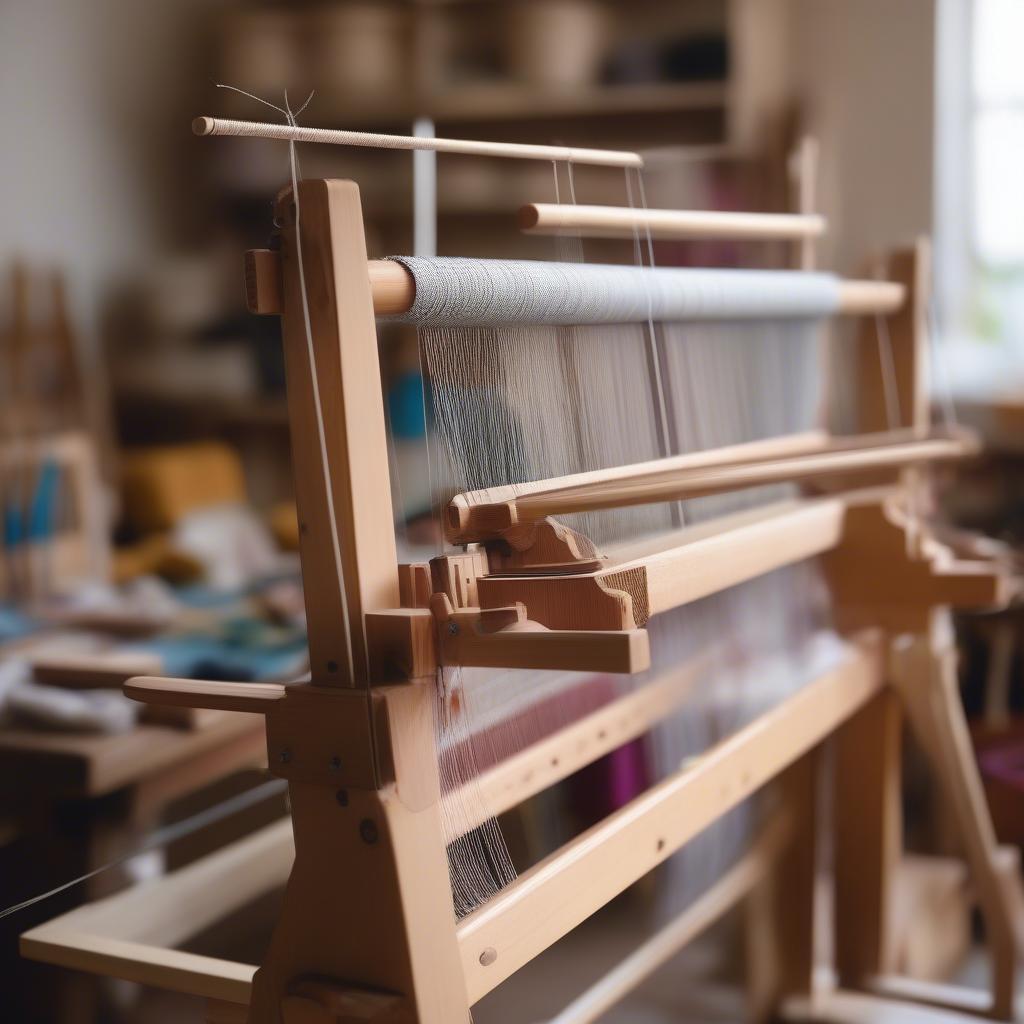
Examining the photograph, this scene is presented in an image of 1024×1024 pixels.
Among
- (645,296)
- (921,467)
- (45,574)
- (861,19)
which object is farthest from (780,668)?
(861,19)

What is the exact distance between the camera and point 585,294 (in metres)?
1.13

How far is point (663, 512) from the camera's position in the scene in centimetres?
133

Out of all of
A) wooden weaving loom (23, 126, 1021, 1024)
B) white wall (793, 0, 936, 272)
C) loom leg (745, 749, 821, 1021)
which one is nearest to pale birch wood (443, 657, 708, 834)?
wooden weaving loom (23, 126, 1021, 1024)

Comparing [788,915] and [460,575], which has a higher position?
[460,575]

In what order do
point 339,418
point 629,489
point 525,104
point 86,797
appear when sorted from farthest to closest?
1. point 525,104
2. point 86,797
3. point 629,489
4. point 339,418

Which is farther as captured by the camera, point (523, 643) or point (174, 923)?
point (174, 923)

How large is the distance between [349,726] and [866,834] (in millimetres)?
1202

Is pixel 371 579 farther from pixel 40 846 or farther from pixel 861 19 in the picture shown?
pixel 861 19

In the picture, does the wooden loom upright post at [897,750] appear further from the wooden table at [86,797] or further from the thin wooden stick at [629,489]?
the wooden table at [86,797]

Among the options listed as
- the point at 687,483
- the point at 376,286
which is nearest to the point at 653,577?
the point at 687,483

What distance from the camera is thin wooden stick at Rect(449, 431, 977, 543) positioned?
39.1 inches

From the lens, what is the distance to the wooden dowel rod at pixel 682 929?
4.61 feet

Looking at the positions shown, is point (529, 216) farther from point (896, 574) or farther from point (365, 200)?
point (365, 200)

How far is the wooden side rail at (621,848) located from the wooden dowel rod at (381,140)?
1.79 ft
